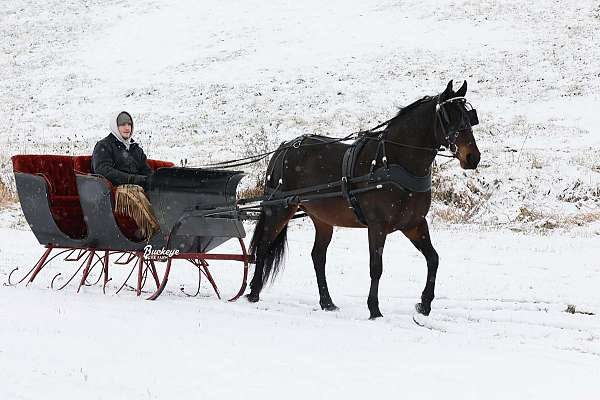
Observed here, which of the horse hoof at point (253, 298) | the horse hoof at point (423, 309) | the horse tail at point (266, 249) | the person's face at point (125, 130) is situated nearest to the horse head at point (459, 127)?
the horse hoof at point (423, 309)

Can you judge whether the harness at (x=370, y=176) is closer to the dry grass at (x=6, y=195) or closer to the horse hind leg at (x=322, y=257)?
the horse hind leg at (x=322, y=257)

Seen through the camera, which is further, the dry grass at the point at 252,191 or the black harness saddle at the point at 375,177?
the dry grass at the point at 252,191

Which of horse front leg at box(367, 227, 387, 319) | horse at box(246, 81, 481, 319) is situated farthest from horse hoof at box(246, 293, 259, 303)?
horse front leg at box(367, 227, 387, 319)

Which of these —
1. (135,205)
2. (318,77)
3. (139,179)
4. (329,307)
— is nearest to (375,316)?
(329,307)

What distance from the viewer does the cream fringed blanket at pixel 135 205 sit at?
735 centimetres

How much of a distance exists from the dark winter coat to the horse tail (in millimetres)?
1339

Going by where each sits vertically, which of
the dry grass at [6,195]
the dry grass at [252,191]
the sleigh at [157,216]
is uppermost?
the sleigh at [157,216]

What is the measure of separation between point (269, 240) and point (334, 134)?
1479cm

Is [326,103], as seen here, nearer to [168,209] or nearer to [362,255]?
[362,255]

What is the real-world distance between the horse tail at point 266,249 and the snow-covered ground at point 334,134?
31cm

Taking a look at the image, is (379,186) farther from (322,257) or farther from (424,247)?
(322,257)

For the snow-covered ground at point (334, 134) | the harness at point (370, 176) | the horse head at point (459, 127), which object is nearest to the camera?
the snow-covered ground at point (334, 134)

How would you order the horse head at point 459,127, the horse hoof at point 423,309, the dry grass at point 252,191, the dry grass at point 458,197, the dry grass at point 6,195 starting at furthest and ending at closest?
the dry grass at point 6,195, the dry grass at point 252,191, the dry grass at point 458,197, the horse hoof at point 423,309, the horse head at point 459,127

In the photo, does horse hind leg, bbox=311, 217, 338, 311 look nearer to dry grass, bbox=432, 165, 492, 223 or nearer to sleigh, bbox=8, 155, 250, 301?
sleigh, bbox=8, 155, 250, 301
